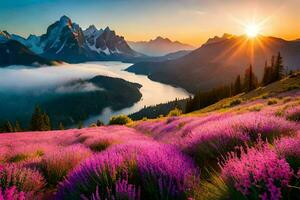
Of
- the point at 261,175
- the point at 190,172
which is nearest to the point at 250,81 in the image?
the point at 190,172

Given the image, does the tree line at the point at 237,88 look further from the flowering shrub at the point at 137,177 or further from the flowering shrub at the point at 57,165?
the flowering shrub at the point at 137,177

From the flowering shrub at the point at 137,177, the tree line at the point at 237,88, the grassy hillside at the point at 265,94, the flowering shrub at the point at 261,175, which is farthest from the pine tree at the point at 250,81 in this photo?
the flowering shrub at the point at 261,175

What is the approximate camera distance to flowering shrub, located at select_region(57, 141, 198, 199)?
3.86m

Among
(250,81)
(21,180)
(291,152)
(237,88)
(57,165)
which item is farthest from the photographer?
(237,88)

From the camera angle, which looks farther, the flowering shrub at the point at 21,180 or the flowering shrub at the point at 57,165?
the flowering shrub at the point at 57,165

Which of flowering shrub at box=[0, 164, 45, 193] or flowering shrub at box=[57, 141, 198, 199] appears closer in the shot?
flowering shrub at box=[57, 141, 198, 199]

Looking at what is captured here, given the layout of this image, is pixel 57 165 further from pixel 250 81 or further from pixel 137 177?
pixel 250 81

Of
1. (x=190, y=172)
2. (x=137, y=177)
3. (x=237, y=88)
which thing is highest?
(x=190, y=172)

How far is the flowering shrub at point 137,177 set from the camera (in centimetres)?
386

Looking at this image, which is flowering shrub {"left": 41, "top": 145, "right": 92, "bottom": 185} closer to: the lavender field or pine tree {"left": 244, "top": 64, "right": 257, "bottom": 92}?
the lavender field

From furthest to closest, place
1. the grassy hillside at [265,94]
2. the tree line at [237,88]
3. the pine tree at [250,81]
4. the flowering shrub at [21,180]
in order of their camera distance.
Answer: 1. the pine tree at [250,81]
2. the tree line at [237,88]
3. the grassy hillside at [265,94]
4. the flowering shrub at [21,180]

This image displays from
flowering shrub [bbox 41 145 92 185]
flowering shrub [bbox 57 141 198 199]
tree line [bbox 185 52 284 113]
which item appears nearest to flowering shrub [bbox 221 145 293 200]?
flowering shrub [bbox 57 141 198 199]

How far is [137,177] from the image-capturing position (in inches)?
184

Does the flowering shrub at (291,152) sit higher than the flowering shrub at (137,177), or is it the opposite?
the flowering shrub at (291,152)
